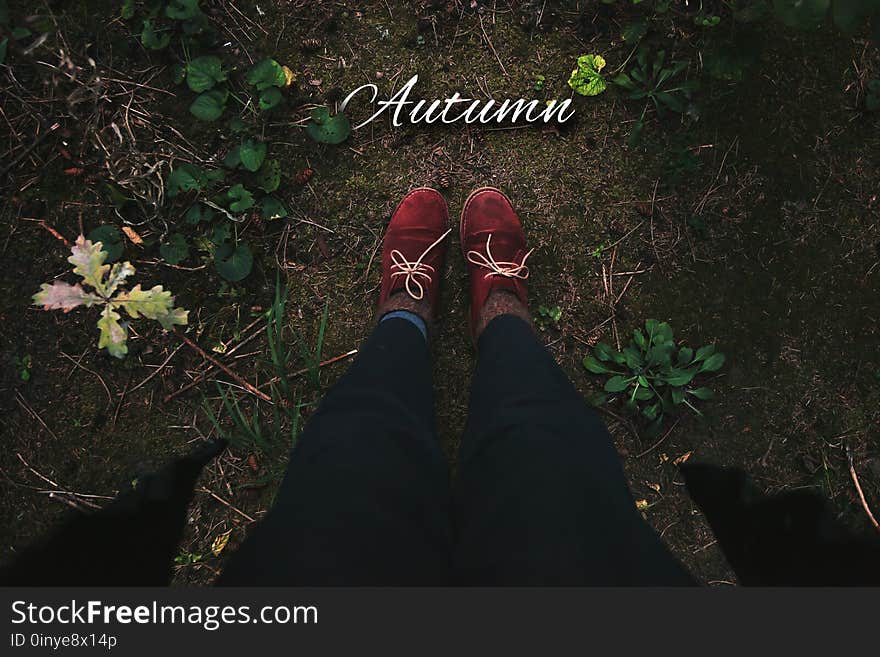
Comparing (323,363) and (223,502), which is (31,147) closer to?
(323,363)

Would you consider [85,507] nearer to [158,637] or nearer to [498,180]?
[158,637]

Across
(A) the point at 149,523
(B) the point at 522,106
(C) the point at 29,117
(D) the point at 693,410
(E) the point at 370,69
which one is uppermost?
(C) the point at 29,117

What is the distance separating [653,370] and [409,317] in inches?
34.9

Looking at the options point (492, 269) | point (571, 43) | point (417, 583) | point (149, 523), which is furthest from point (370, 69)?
point (149, 523)

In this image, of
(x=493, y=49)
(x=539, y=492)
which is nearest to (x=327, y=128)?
(x=493, y=49)

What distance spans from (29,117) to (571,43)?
196 cm

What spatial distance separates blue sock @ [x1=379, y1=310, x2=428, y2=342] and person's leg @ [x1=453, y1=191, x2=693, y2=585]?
26cm

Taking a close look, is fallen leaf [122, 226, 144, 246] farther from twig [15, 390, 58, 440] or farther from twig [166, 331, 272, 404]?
twig [15, 390, 58, 440]

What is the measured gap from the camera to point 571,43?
1.82 meters

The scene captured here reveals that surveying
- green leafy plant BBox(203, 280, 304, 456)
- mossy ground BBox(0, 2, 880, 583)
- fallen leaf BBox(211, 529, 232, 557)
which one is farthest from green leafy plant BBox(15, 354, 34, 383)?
fallen leaf BBox(211, 529, 232, 557)

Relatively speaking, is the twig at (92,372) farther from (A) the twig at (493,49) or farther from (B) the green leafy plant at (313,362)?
(A) the twig at (493,49)

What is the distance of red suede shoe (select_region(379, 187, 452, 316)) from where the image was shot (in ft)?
5.66

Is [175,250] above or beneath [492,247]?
above

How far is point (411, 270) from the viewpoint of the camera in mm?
1717
